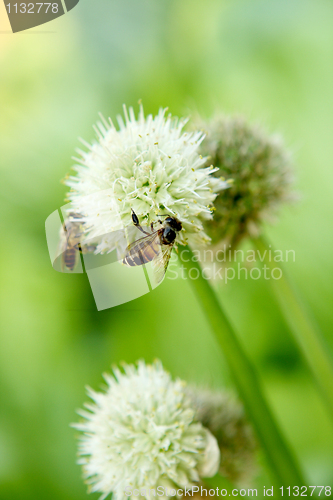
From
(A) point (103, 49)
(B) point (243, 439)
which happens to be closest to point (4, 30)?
(A) point (103, 49)

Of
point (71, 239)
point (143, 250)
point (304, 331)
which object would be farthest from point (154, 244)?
point (304, 331)

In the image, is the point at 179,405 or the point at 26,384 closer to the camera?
the point at 179,405

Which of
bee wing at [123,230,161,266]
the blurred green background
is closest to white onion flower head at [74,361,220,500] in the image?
bee wing at [123,230,161,266]

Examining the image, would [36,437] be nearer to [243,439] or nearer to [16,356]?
[16,356]

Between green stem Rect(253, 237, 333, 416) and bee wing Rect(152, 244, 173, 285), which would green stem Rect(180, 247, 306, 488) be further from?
green stem Rect(253, 237, 333, 416)

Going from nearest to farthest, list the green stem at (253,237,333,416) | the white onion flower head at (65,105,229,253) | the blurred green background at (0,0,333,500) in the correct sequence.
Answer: the white onion flower head at (65,105,229,253)
the green stem at (253,237,333,416)
the blurred green background at (0,0,333,500)

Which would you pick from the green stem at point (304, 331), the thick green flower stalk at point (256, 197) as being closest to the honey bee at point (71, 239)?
the thick green flower stalk at point (256, 197)
